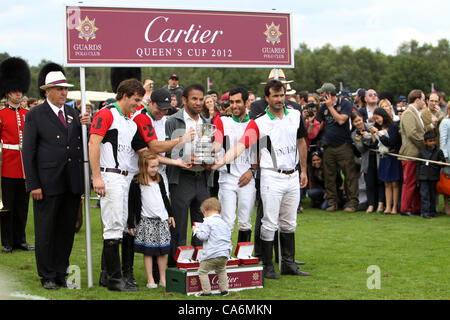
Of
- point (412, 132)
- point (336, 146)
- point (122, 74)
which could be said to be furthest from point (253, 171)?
point (336, 146)

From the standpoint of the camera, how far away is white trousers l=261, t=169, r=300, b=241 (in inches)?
328

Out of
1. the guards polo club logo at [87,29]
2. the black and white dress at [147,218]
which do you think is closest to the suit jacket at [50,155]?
the black and white dress at [147,218]

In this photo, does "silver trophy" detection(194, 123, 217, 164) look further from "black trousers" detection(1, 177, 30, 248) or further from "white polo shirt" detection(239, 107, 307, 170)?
"black trousers" detection(1, 177, 30, 248)

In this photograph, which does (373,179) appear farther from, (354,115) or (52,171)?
(52,171)

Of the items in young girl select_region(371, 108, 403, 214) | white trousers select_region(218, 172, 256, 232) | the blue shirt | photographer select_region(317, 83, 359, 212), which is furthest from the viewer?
photographer select_region(317, 83, 359, 212)

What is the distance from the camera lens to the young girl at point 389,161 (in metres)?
13.8

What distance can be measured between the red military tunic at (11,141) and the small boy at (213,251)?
4620 mm

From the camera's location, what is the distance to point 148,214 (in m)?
7.79

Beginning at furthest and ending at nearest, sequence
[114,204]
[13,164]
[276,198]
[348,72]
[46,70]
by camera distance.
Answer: [348,72], [13,164], [46,70], [276,198], [114,204]

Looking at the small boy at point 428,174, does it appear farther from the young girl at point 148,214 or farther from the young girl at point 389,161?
the young girl at point 148,214

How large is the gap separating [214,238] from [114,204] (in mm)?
1196

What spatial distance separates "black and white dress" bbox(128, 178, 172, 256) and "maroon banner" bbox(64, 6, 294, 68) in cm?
161

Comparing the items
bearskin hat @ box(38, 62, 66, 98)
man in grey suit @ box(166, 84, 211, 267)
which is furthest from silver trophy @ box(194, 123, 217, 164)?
bearskin hat @ box(38, 62, 66, 98)

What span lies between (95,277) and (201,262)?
192 centimetres
